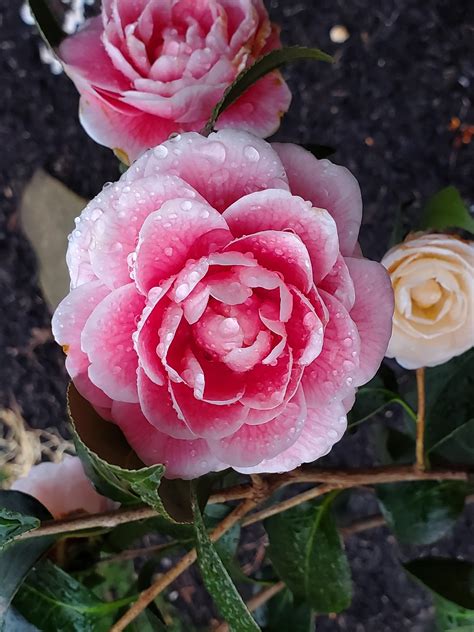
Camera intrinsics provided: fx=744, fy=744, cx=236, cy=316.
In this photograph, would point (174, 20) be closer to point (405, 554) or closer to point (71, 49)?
point (71, 49)

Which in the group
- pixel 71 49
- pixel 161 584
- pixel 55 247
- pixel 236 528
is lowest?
pixel 55 247

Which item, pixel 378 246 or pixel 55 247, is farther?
pixel 55 247

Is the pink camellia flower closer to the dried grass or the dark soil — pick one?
the dark soil

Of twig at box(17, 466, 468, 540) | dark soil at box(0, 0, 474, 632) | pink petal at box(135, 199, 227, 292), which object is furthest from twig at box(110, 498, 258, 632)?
dark soil at box(0, 0, 474, 632)

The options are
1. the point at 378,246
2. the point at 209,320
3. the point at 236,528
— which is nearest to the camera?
the point at 209,320

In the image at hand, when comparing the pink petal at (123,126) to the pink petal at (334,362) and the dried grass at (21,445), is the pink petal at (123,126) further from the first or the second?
the dried grass at (21,445)

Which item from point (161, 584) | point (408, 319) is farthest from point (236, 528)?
point (408, 319)

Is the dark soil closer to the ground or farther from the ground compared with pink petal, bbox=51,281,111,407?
closer to the ground
